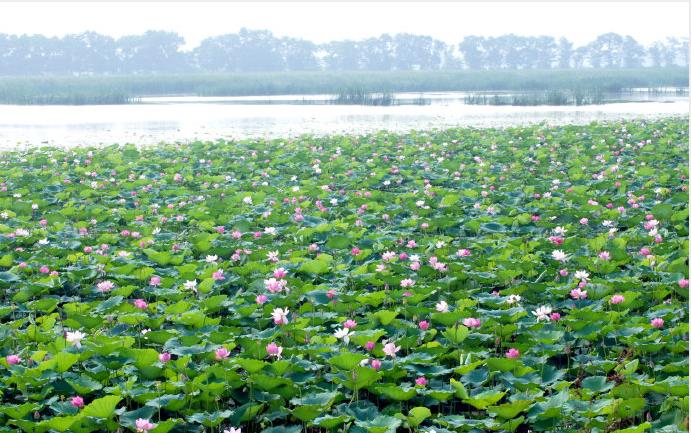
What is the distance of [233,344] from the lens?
132 inches

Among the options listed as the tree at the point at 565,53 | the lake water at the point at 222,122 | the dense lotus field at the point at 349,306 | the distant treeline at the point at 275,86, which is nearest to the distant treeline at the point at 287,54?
the tree at the point at 565,53

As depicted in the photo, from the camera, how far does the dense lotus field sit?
9.64 feet

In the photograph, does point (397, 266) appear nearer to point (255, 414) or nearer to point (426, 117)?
point (255, 414)

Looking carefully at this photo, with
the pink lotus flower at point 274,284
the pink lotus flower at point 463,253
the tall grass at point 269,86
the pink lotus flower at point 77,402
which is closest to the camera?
the pink lotus flower at point 77,402

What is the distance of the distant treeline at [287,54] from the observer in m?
84.8

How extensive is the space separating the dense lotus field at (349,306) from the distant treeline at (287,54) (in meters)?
82.1

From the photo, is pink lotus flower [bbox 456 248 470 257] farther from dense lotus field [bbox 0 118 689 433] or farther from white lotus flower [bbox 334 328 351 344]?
white lotus flower [bbox 334 328 351 344]

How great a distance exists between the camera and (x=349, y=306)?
13.1 ft

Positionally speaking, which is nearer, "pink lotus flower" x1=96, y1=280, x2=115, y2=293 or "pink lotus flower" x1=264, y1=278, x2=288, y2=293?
"pink lotus flower" x1=264, y1=278, x2=288, y2=293

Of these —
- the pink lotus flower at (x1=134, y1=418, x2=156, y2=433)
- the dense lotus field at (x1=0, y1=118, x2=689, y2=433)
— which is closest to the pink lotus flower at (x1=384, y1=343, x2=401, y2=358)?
the dense lotus field at (x1=0, y1=118, x2=689, y2=433)

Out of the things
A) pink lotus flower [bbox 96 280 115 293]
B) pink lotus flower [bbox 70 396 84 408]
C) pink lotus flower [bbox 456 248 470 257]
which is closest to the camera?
pink lotus flower [bbox 70 396 84 408]

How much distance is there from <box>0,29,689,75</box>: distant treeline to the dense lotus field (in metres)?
82.1

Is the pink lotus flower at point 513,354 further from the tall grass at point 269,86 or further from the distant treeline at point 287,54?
the distant treeline at point 287,54

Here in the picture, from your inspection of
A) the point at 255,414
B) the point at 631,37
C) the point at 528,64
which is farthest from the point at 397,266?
the point at 631,37
